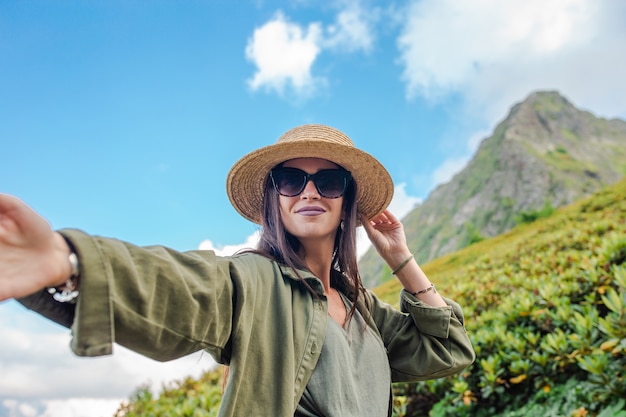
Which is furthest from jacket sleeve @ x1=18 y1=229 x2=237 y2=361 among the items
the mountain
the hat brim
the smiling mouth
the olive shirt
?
the mountain

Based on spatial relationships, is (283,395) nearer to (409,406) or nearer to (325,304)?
(325,304)

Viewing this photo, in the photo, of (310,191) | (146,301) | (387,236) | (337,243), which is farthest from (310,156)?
(146,301)

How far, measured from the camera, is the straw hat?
7.43 ft

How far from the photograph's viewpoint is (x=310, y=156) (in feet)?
7.59

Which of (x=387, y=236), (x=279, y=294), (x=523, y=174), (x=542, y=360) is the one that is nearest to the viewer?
(x=279, y=294)

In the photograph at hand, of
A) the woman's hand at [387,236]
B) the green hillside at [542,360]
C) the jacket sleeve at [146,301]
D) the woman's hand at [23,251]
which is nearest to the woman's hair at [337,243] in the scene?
the woman's hand at [387,236]

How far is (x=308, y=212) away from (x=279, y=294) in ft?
1.71

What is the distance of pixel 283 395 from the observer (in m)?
1.64

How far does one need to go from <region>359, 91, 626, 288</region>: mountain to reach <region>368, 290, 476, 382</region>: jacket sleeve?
6369 centimetres

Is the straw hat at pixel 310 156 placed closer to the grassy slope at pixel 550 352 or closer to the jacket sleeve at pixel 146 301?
the jacket sleeve at pixel 146 301

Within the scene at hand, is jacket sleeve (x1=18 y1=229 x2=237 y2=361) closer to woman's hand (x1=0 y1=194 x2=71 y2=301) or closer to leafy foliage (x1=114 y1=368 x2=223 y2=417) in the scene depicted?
woman's hand (x1=0 y1=194 x2=71 y2=301)

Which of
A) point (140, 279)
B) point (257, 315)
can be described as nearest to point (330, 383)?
point (257, 315)

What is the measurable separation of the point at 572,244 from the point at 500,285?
1.79m

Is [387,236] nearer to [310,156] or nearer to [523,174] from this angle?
[310,156]
